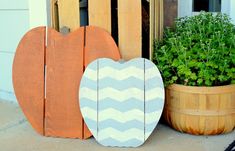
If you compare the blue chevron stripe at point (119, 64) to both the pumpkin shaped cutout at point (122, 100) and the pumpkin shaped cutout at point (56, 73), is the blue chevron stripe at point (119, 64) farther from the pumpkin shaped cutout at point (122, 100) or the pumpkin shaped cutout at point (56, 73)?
the pumpkin shaped cutout at point (56, 73)

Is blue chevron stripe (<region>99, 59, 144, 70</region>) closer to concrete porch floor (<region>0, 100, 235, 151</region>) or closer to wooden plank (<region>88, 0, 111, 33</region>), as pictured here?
wooden plank (<region>88, 0, 111, 33</region>)

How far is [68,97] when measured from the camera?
Result: 285 centimetres

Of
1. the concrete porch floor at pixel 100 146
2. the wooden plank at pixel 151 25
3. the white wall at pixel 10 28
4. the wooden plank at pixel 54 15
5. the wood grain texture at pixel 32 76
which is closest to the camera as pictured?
the concrete porch floor at pixel 100 146

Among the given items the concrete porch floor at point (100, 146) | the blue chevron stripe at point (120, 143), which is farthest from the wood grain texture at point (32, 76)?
the blue chevron stripe at point (120, 143)

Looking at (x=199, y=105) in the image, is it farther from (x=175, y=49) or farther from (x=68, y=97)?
(x=68, y=97)

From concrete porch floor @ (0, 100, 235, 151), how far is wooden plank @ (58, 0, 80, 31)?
34.2 inches

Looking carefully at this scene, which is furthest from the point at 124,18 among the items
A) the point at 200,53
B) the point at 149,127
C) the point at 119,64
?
the point at 149,127

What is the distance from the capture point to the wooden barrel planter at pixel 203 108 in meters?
2.65

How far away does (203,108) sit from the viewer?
8.74 ft

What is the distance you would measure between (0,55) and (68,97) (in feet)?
4.16

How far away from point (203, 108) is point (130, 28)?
30.4 inches

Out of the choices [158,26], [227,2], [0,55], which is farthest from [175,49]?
[0,55]

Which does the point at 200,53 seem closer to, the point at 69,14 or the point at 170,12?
the point at 170,12

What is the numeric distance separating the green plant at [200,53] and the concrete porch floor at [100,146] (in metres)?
0.40
